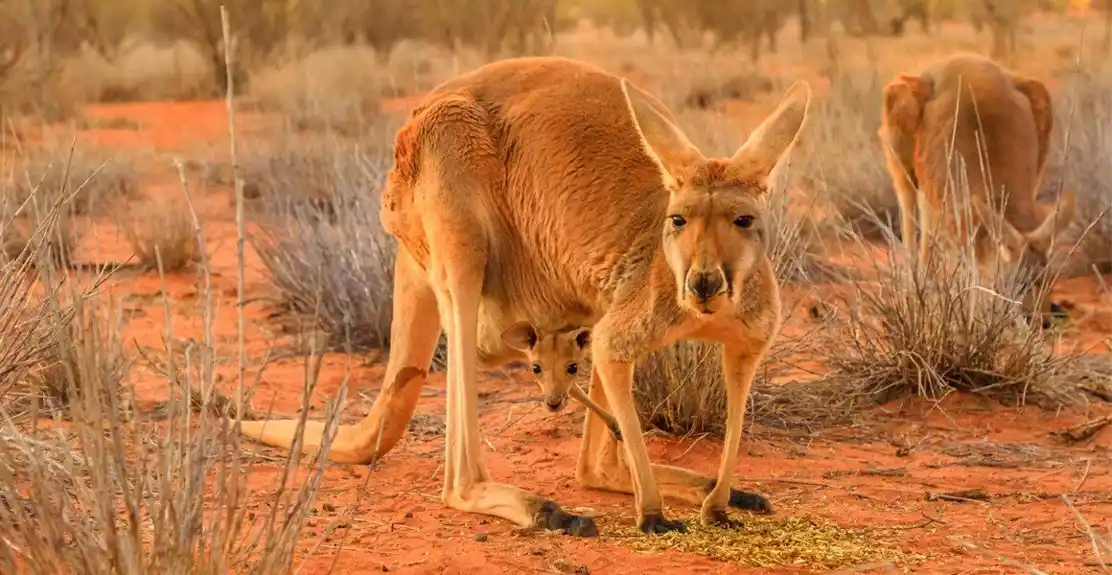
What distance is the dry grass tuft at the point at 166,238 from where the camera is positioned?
10.2m

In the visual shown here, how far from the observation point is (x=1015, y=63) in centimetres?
2300

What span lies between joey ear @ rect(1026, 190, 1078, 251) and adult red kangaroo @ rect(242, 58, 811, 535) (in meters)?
3.02

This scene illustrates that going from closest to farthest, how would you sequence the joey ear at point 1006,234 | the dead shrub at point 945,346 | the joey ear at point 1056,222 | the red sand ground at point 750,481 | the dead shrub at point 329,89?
the red sand ground at point 750,481 < the dead shrub at point 945,346 < the joey ear at point 1056,222 < the joey ear at point 1006,234 < the dead shrub at point 329,89

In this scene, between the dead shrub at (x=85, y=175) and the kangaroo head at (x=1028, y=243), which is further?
the dead shrub at (x=85, y=175)

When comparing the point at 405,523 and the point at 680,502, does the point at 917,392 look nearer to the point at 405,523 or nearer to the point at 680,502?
the point at 680,502

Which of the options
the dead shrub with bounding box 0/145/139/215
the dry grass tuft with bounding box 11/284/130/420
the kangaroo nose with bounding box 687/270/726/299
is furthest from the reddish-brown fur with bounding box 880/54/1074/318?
the dead shrub with bounding box 0/145/139/215

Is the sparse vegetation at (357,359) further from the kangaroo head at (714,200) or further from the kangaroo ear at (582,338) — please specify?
the kangaroo head at (714,200)

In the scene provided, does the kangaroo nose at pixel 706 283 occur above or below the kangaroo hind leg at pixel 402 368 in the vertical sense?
above

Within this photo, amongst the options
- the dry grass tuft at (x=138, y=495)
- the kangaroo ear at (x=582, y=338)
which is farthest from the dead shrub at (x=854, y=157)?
the dry grass tuft at (x=138, y=495)

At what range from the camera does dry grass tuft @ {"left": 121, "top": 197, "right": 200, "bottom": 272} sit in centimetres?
1024

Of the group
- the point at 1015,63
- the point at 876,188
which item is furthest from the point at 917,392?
the point at 1015,63

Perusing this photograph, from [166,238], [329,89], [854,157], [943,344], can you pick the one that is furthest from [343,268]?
[329,89]

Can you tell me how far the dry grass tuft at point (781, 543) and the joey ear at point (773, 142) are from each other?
3.89 ft

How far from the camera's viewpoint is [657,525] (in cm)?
470
